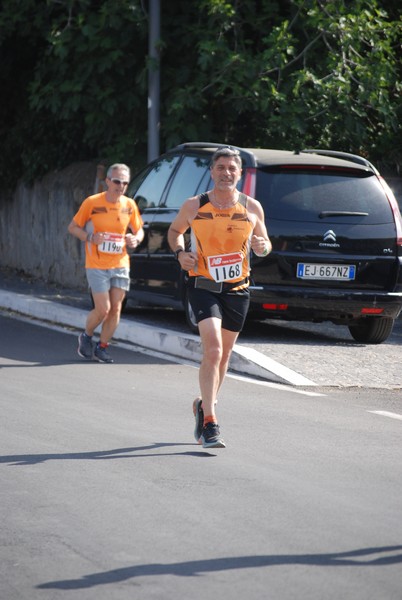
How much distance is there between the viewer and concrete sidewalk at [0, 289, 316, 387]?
35.7 feet

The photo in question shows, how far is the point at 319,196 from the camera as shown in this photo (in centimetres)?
1242

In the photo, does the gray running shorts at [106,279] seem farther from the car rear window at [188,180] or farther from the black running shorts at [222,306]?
the black running shorts at [222,306]

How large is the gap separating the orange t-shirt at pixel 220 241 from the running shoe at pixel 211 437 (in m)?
0.90

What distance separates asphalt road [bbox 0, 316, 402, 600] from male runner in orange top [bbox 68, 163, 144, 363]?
51.5 inches

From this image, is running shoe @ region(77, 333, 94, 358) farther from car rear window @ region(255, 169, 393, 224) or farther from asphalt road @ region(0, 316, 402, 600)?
car rear window @ region(255, 169, 393, 224)

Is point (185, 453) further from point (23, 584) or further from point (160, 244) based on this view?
point (160, 244)

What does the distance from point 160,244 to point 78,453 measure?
20.2 ft

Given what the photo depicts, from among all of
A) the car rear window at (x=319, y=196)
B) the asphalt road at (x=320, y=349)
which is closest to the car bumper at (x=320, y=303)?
the asphalt road at (x=320, y=349)

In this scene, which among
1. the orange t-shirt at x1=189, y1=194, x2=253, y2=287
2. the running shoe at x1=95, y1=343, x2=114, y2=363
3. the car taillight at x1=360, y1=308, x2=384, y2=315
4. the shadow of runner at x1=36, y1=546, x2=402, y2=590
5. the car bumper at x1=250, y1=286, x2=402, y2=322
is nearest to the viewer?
the shadow of runner at x1=36, y1=546, x2=402, y2=590

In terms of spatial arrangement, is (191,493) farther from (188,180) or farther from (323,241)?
(188,180)

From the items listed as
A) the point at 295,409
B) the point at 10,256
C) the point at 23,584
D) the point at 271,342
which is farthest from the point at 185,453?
the point at 10,256

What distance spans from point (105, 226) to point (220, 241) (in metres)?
3.86

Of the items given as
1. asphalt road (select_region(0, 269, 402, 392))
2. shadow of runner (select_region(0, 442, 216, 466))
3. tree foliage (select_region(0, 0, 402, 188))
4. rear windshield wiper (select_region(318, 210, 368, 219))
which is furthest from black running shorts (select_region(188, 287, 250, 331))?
tree foliage (select_region(0, 0, 402, 188))

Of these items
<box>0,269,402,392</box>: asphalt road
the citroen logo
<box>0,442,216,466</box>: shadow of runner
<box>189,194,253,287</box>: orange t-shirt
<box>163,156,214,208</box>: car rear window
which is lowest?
<box>0,269,402,392</box>: asphalt road
